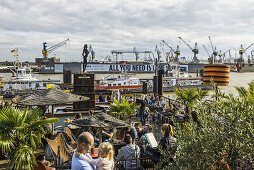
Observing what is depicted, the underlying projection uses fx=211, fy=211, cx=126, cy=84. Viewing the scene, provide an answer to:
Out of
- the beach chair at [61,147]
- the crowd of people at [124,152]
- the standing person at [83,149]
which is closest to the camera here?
the standing person at [83,149]

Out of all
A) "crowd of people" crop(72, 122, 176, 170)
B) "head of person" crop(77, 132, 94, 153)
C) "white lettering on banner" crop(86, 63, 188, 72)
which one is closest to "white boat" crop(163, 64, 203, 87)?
"crowd of people" crop(72, 122, 176, 170)

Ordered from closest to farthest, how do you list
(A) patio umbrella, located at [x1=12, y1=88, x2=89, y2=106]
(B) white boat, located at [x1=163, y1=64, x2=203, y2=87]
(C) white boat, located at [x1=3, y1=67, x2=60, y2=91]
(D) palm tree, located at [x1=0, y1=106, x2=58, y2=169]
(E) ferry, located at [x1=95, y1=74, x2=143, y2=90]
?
(D) palm tree, located at [x1=0, y1=106, x2=58, y2=169]
(A) patio umbrella, located at [x1=12, y1=88, x2=89, y2=106]
(C) white boat, located at [x1=3, y1=67, x2=60, y2=91]
(E) ferry, located at [x1=95, y1=74, x2=143, y2=90]
(B) white boat, located at [x1=163, y1=64, x2=203, y2=87]

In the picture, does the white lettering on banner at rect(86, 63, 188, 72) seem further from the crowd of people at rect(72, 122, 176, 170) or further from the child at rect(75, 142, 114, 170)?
the child at rect(75, 142, 114, 170)

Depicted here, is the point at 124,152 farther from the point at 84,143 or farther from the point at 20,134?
the point at 20,134

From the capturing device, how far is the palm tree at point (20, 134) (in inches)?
178

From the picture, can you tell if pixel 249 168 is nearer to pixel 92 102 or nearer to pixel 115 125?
pixel 115 125

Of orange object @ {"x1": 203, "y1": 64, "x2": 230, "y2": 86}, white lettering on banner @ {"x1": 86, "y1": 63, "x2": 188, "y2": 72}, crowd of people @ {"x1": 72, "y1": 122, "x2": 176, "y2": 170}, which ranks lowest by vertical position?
crowd of people @ {"x1": 72, "y1": 122, "x2": 176, "y2": 170}

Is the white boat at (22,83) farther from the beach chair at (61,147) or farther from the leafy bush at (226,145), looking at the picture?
the leafy bush at (226,145)

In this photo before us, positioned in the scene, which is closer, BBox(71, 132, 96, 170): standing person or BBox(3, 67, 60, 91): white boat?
BBox(71, 132, 96, 170): standing person

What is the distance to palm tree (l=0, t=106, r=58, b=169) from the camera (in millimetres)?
4520

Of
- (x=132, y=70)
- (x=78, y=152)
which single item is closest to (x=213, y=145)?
(x=78, y=152)

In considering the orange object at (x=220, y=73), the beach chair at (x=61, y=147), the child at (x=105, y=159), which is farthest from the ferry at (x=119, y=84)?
the child at (x=105, y=159)

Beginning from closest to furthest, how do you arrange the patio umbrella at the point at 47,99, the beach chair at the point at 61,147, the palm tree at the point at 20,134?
the palm tree at the point at 20,134 < the beach chair at the point at 61,147 < the patio umbrella at the point at 47,99

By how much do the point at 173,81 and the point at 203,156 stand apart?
42.6 m
